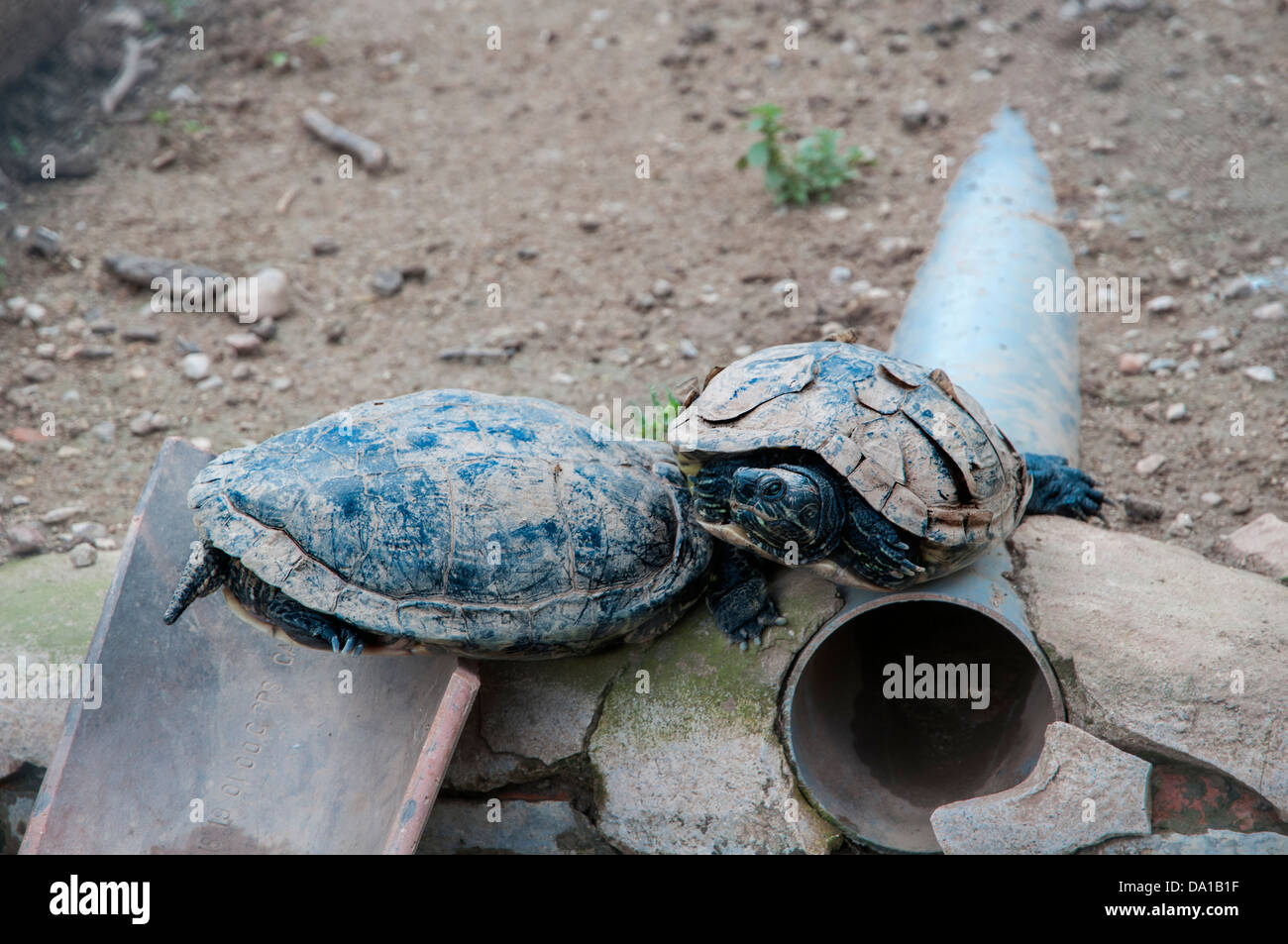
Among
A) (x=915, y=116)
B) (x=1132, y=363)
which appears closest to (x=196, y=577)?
(x=1132, y=363)

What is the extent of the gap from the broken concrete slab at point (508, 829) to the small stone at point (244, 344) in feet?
9.94

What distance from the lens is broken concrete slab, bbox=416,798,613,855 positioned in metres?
3.34

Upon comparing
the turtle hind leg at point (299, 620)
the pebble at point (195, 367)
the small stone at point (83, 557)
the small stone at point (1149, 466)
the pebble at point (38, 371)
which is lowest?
the small stone at point (83, 557)

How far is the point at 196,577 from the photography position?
10.1ft

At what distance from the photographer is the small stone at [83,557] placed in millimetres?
4244

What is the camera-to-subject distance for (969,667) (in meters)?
3.58

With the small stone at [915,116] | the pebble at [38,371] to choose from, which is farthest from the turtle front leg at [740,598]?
the small stone at [915,116]

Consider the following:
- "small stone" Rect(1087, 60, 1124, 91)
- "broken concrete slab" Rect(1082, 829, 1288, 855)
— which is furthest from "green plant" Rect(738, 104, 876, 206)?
"broken concrete slab" Rect(1082, 829, 1288, 855)

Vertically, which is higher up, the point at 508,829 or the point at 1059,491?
the point at 1059,491

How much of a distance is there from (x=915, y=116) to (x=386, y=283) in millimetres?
3324

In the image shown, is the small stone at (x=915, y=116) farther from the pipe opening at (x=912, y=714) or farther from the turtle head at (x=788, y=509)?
the turtle head at (x=788, y=509)

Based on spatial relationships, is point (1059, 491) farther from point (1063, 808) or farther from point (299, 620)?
point (299, 620)

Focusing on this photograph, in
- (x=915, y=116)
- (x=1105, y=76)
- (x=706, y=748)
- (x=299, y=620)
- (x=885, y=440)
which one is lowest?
(x=706, y=748)

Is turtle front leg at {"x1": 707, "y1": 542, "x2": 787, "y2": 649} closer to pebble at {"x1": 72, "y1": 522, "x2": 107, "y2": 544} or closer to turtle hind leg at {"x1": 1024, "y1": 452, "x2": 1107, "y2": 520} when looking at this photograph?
turtle hind leg at {"x1": 1024, "y1": 452, "x2": 1107, "y2": 520}
